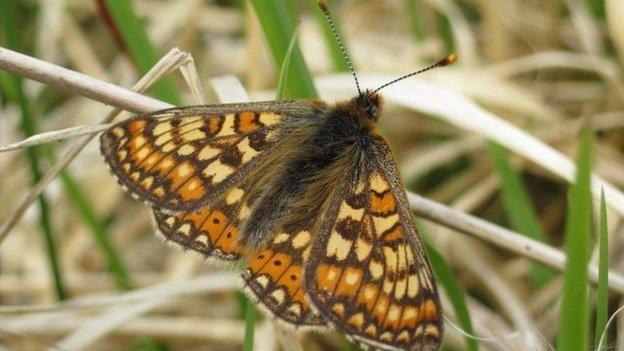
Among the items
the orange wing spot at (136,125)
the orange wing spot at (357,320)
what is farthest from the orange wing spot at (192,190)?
the orange wing spot at (357,320)

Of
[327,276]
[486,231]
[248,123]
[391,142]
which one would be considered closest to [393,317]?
[327,276]

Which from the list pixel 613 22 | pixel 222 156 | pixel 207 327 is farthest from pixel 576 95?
pixel 222 156

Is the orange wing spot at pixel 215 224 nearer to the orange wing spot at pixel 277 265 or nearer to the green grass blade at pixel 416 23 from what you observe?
the orange wing spot at pixel 277 265

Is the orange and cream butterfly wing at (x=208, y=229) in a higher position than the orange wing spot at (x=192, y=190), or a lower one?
lower

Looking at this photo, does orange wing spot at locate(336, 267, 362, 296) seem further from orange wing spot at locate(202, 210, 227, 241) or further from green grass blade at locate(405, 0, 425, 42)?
A: green grass blade at locate(405, 0, 425, 42)

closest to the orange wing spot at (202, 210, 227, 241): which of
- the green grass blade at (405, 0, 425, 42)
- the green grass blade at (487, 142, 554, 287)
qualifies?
the green grass blade at (487, 142, 554, 287)

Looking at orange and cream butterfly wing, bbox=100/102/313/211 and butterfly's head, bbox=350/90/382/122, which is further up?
orange and cream butterfly wing, bbox=100/102/313/211
